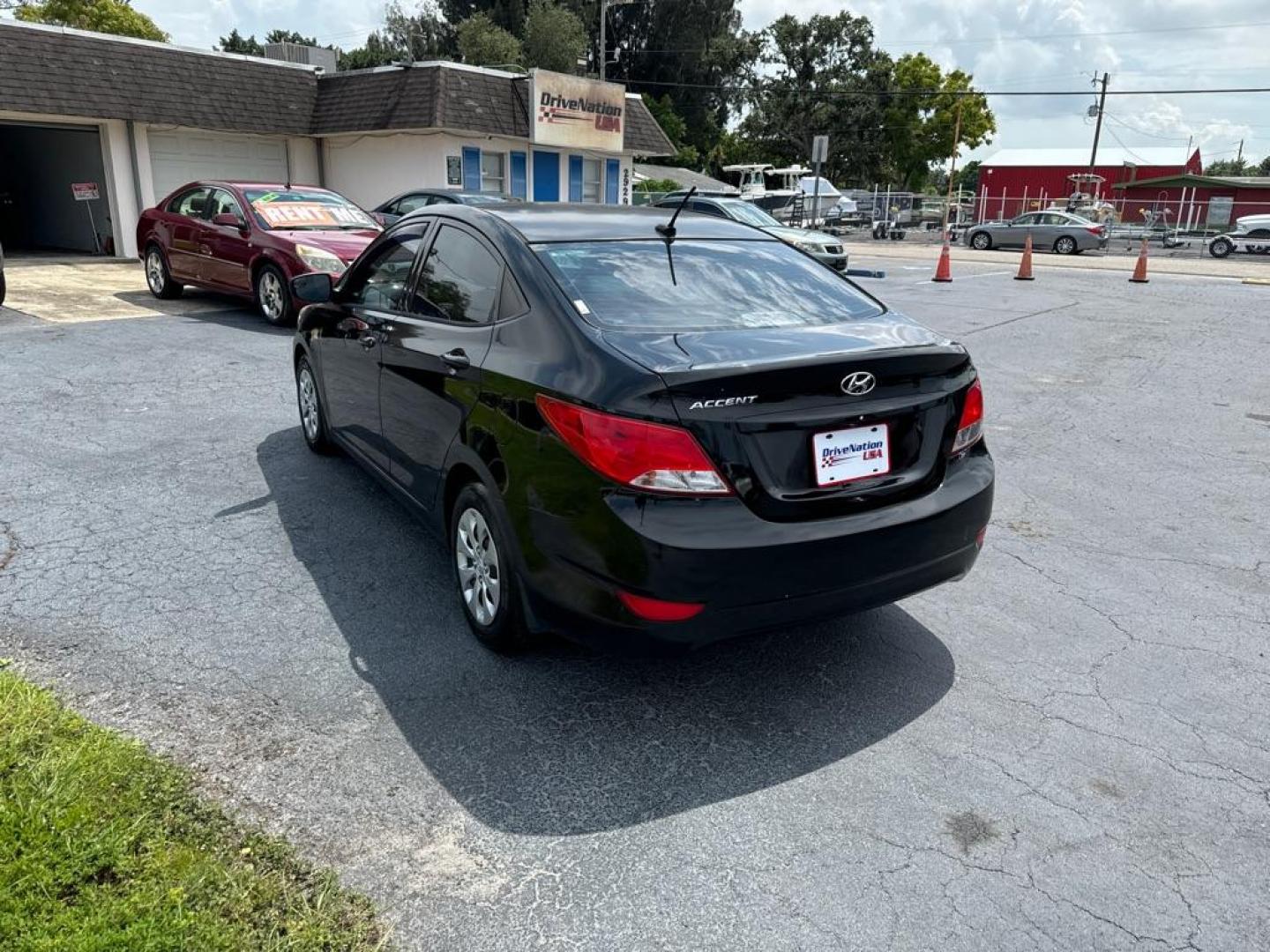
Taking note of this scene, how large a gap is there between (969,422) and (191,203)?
36.6 ft

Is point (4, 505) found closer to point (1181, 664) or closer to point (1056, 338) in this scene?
point (1181, 664)

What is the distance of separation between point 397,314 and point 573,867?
266cm

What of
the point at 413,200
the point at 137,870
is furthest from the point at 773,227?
the point at 137,870

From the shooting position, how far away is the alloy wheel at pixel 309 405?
5.68 m

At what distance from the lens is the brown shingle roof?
16.7m

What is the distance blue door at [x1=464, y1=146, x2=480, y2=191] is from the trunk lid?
20.4 metres

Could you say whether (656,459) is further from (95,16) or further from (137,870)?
(95,16)

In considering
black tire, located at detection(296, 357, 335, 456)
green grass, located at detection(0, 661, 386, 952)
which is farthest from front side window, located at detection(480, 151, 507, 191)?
green grass, located at detection(0, 661, 386, 952)

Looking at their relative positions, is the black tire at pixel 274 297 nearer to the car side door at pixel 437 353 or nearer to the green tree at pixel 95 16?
the car side door at pixel 437 353

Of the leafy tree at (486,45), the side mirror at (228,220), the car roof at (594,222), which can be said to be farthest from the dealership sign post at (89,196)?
the leafy tree at (486,45)

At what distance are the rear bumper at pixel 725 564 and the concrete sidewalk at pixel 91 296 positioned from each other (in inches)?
394

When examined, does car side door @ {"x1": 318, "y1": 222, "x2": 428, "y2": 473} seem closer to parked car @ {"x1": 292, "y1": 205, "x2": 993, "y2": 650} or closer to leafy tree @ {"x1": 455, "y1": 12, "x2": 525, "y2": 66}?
parked car @ {"x1": 292, "y1": 205, "x2": 993, "y2": 650}

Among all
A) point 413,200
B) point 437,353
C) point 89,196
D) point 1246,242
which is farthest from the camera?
point 1246,242

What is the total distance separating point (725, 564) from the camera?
2771 mm
